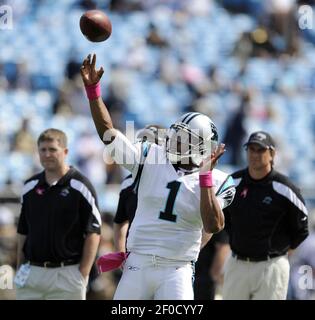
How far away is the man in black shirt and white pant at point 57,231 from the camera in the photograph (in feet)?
22.8

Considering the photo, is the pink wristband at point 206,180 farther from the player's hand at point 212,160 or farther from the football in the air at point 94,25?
the football in the air at point 94,25

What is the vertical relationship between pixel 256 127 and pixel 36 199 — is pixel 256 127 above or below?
above

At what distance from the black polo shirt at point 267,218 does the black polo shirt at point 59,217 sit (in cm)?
111

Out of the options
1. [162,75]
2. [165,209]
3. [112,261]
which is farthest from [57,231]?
[162,75]

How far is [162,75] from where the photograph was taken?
12875 millimetres

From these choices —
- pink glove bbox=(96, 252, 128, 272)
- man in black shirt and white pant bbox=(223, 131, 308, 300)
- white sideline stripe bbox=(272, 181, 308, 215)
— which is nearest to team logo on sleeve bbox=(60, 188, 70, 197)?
man in black shirt and white pant bbox=(223, 131, 308, 300)

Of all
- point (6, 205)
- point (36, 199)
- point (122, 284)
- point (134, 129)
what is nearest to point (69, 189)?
point (36, 199)

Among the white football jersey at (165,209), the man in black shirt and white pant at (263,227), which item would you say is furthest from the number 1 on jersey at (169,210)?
the man in black shirt and white pant at (263,227)

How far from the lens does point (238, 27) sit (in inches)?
537

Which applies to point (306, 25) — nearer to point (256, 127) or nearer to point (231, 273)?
point (256, 127)

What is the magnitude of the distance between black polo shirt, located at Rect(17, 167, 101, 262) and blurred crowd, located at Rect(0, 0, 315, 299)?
11.7 feet

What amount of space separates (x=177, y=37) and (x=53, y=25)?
1.83m

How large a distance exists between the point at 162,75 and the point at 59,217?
619cm

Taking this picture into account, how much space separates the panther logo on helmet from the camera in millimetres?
5238
